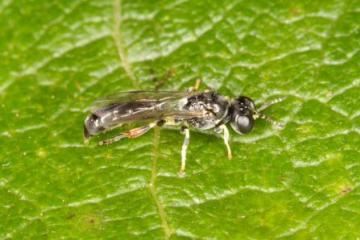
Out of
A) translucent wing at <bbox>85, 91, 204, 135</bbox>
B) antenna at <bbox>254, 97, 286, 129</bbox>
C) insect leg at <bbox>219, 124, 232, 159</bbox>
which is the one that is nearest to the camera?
insect leg at <bbox>219, 124, 232, 159</bbox>

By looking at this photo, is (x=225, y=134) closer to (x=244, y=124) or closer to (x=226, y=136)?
(x=226, y=136)

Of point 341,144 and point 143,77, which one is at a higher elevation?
point 143,77

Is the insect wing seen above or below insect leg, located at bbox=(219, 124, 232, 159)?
above

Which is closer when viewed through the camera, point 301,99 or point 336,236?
point 336,236

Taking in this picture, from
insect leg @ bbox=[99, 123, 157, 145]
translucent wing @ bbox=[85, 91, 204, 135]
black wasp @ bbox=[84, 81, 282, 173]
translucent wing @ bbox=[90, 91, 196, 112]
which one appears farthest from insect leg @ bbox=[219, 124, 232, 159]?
insect leg @ bbox=[99, 123, 157, 145]

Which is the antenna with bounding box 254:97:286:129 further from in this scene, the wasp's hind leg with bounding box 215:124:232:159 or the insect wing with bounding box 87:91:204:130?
the insect wing with bounding box 87:91:204:130

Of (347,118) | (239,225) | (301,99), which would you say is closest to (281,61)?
(301,99)

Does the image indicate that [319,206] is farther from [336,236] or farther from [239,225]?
[239,225]
